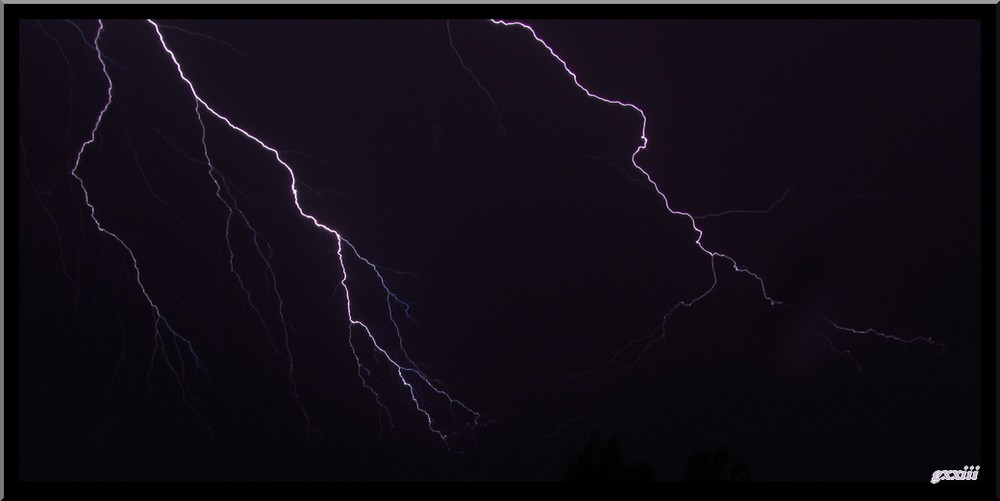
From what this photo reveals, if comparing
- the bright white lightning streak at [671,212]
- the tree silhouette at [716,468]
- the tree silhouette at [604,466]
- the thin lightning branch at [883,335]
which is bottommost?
the tree silhouette at [604,466]

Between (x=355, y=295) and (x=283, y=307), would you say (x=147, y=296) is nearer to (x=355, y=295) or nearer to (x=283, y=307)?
(x=283, y=307)

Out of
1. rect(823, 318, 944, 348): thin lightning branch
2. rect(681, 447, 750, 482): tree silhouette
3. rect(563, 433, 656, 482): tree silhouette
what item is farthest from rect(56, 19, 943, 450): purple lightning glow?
rect(681, 447, 750, 482): tree silhouette

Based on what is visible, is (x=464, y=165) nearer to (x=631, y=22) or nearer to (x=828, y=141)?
(x=631, y=22)

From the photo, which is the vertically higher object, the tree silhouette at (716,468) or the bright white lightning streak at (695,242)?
the bright white lightning streak at (695,242)

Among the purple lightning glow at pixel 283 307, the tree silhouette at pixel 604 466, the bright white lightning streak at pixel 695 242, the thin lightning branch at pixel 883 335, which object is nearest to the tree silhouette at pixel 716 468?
the tree silhouette at pixel 604 466

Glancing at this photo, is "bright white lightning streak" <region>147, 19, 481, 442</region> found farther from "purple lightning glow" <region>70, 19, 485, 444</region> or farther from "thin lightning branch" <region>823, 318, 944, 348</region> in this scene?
"thin lightning branch" <region>823, 318, 944, 348</region>

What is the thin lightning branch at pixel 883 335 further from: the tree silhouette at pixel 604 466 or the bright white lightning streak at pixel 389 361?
the bright white lightning streak at pixel 389 361

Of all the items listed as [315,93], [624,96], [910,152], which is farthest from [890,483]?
[315,93]
